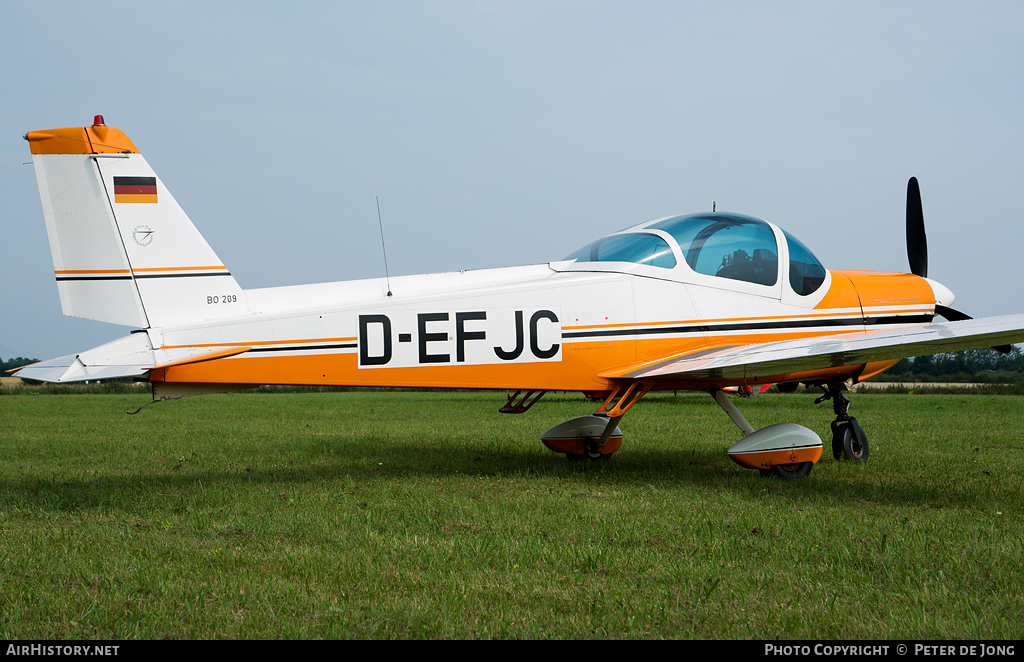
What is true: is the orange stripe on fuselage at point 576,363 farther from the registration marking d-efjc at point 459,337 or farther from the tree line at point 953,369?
the tree line at point 953,369

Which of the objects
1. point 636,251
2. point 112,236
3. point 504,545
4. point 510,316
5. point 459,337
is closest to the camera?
point 504,545

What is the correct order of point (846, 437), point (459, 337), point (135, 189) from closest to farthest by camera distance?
1. point (135, 189)
2. point (459, 337)
3. point (846, 437)

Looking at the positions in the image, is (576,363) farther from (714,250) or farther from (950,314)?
(950,314)

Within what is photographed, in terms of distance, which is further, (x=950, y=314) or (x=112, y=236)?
(x=950, y=314)

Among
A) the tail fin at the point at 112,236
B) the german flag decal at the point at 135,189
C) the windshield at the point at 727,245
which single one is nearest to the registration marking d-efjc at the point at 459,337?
the tail fin at the point at 112,236

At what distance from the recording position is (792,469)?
23.5ft

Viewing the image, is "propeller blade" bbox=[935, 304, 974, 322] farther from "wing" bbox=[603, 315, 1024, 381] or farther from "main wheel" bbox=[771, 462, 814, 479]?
"main wheel" bbox=[771, 462, 814, 479]

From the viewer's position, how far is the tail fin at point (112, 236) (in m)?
Answer: 6.23

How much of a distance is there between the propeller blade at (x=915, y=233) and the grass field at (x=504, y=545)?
2366 mm

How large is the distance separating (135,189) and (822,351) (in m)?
6.18

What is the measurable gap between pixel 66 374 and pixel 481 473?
395cm

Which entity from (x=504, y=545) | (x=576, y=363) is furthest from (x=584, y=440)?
(x=504, y=545)

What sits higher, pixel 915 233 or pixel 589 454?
pixel 915 233
